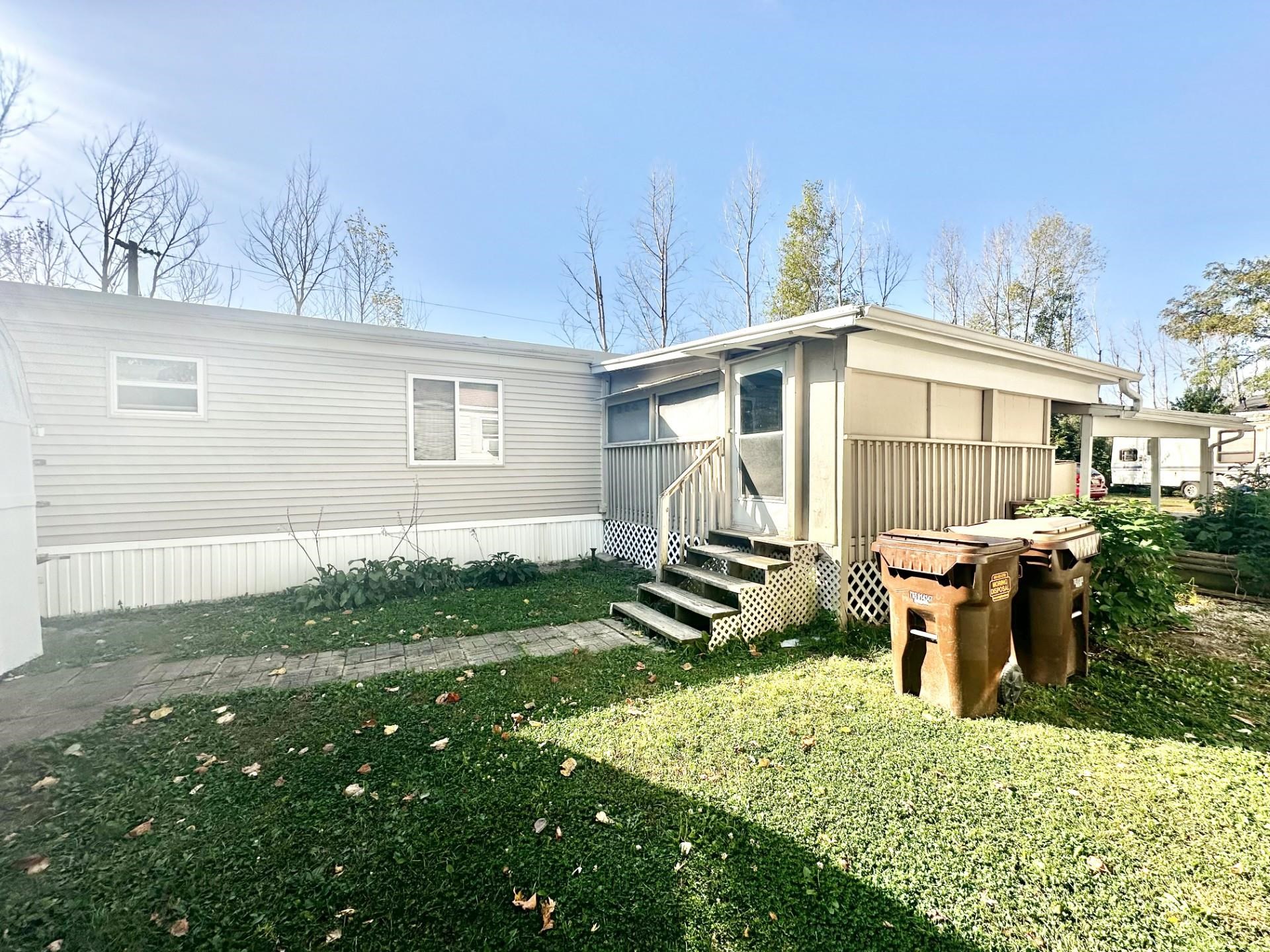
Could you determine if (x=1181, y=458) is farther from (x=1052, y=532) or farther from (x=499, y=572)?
(x=499, y=572)

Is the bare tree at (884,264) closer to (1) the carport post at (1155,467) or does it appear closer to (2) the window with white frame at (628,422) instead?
(1) the carport post at (1155,467)

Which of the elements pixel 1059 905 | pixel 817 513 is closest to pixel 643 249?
pixel 817 513

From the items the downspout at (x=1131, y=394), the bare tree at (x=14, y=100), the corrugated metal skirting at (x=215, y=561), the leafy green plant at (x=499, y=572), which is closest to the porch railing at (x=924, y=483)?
the downspout at (x=1131, y=394)

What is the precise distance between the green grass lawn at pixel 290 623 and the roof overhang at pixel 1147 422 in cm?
826

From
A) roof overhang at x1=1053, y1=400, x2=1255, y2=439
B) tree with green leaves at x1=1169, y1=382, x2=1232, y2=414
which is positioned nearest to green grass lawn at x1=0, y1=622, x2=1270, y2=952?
roof overhang at x1=1053, y1=400, x2=1255, y2=439

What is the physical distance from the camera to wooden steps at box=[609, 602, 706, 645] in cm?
461

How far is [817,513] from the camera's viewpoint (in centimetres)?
531

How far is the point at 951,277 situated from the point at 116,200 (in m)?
25.5

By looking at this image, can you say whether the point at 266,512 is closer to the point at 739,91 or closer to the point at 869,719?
the point at 869,719

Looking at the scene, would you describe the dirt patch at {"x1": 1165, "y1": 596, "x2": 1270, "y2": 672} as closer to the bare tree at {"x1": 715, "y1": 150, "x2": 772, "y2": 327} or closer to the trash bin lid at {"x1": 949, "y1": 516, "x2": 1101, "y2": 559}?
the trash bin lid at {"x1": 949, "y1": 516, "x2": 1101, "y2": 559}

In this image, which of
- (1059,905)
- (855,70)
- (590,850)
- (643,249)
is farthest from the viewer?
(643,249)

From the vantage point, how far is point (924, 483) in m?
5.74

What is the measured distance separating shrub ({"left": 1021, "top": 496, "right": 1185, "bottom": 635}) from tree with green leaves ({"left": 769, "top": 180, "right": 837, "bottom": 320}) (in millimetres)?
12823

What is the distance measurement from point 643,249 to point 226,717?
17131 millimetres
